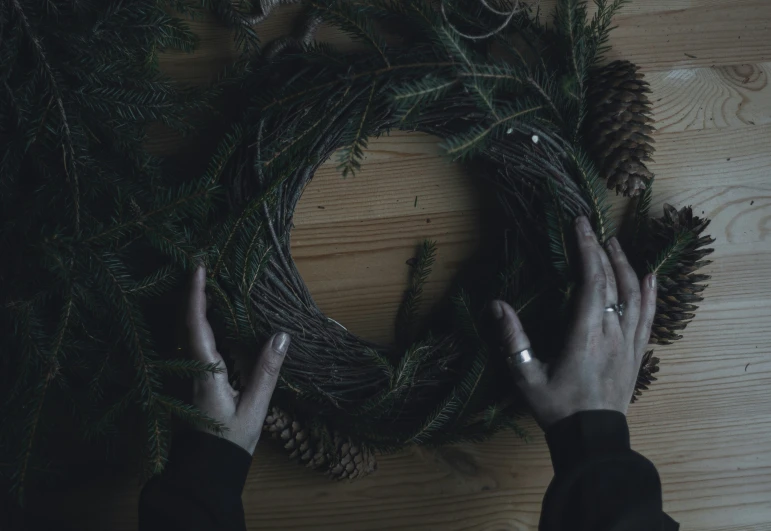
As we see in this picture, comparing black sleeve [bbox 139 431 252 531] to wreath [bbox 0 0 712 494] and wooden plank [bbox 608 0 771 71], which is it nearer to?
wreath [bbox 0 0 712 494]

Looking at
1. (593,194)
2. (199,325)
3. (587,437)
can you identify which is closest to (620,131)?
(593,194)

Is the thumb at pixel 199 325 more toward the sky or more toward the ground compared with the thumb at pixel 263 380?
more toward the sky

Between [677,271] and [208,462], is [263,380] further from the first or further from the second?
[677,271]

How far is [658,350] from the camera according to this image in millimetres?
1316

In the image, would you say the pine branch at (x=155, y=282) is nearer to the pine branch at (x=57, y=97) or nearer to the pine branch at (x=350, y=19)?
the pine branch at (x=57, y=97)

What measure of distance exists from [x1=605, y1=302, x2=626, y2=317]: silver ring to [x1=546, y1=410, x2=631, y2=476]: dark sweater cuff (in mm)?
187

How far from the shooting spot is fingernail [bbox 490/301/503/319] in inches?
44.0

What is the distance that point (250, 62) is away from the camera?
1.21m

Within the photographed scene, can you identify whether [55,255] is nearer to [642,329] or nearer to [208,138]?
[208,138]

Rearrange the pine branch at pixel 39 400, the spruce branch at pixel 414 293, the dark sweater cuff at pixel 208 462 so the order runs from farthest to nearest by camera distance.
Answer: the spruce branch at pixel 414 293
the dark sweater cuff at pixel 208 462
the pine branch at pixel 39 400

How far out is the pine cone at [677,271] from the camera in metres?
1.13

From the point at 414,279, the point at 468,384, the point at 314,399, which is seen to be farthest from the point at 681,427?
the point at 314,399

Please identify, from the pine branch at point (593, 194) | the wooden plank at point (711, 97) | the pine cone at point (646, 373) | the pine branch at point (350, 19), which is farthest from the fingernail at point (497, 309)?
the wooden plank at point (711, 97)

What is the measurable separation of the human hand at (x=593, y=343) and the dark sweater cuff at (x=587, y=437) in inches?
0.6
